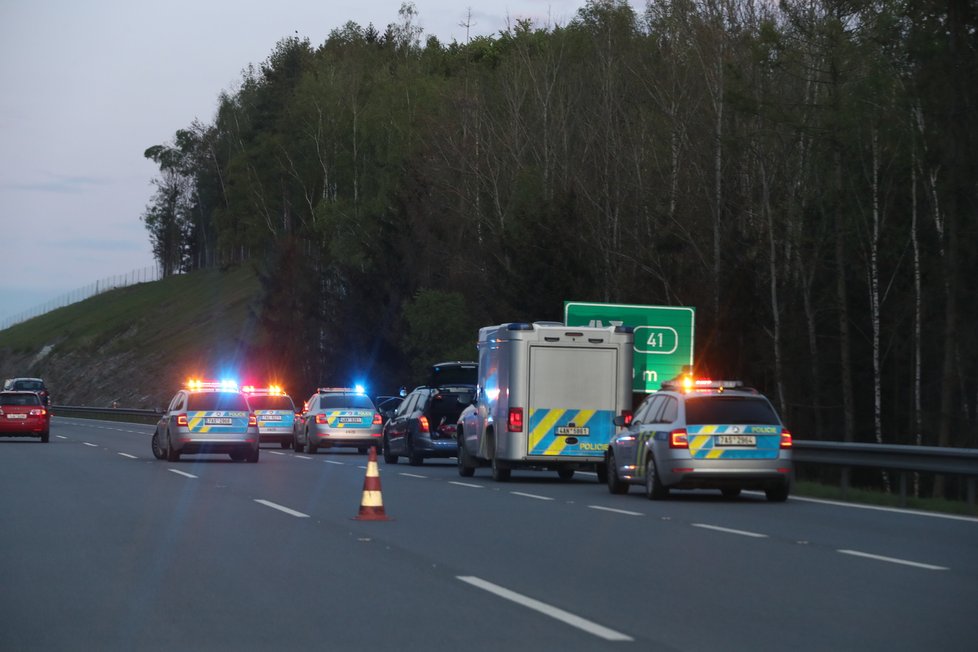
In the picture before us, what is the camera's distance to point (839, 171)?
1817 inches

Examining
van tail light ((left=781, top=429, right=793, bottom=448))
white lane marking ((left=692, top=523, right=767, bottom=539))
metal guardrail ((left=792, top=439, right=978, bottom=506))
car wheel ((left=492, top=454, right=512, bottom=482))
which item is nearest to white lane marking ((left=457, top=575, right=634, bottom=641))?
white lane marking ((left=692, top=523, right=767, bottom=539))

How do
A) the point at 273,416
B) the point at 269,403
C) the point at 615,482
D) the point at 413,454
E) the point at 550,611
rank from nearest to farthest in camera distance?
the point at 550,611 < the point at 615,482 < the point at 413,454 < the point at 273,416 < the point at 269,403

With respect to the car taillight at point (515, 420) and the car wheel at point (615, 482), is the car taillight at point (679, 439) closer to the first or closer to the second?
the car wheel at point (615, 482)

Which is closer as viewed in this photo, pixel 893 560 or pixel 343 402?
pixel 893 560

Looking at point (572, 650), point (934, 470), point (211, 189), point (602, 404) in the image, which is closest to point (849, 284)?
point (602, 404)

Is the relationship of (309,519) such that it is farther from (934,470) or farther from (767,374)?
(767,374)

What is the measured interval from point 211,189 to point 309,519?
389 ft

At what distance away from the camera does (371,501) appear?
17.9 meters

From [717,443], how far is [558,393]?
5.80 m

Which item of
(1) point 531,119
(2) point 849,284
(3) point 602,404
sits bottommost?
(3) point 602,404

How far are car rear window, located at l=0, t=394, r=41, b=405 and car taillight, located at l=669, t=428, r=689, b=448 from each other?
3166 centimetres

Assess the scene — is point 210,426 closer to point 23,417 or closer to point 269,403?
point 269,403

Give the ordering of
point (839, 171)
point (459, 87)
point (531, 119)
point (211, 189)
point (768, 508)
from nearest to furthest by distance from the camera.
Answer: point (768, 508), point (839, 171), point (531, 119), point (459, 87), point (211, 189)

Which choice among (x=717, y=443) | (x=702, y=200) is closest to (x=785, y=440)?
(x=717, y=443)
